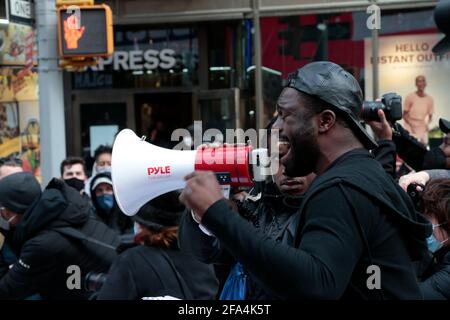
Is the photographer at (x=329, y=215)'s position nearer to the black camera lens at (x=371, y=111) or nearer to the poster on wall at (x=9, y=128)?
the black camera lens at (x=371, y=111)

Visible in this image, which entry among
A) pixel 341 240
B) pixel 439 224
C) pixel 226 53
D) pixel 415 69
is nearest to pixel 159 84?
pixel 226 53

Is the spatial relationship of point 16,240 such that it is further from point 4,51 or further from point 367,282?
point 4,51

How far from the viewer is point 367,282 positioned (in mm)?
2018

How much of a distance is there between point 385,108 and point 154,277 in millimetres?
1597

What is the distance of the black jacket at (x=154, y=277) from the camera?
132 inches

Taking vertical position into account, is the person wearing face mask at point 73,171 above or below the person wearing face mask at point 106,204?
above

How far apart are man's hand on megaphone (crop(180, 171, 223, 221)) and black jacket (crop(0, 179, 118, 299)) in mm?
2367

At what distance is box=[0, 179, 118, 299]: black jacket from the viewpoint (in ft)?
13.5

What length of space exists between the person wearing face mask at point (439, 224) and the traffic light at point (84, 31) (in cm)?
421

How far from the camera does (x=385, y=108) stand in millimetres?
3980

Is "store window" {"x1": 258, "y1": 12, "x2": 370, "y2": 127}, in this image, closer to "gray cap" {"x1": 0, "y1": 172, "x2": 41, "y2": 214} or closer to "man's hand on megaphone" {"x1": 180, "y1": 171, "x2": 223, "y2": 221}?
"gray cap" {"x1": 0, "y1": 172, "x2": 41, "y2": 214}

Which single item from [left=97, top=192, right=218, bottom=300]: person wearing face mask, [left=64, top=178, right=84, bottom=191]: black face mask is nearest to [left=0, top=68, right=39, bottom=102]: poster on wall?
[left=64, top=178, right=84, bottom=191]: black face mask

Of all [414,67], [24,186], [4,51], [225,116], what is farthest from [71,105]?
[24,186]

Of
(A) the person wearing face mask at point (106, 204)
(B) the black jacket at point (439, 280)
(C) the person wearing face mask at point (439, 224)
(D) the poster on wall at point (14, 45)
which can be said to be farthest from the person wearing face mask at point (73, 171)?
(B) the black jacket at point (439, 280)
